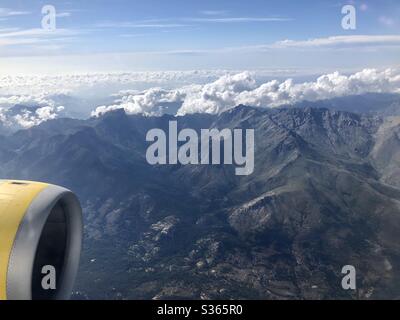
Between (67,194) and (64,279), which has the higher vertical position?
(67,194)

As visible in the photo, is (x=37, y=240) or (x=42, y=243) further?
(x=42, y=243)
